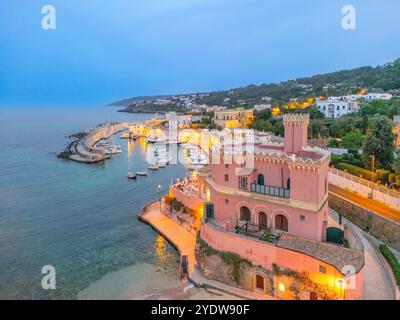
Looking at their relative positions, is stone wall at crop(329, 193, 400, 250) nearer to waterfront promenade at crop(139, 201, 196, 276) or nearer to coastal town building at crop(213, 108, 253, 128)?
waterfront promenade at crop(139, 201, 196, 276)

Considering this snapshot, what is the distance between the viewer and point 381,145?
2773 cm

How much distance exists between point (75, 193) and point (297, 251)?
91.5 ft

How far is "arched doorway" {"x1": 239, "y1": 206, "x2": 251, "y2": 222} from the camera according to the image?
2013cm

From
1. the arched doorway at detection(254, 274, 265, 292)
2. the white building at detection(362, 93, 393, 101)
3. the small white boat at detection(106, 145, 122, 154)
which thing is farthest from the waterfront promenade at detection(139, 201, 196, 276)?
the white building at detection(362, 93, 393, 101)

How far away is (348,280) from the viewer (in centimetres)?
1408

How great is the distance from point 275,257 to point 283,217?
9.26 ft

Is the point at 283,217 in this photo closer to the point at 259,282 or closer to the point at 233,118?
the point at 259,282

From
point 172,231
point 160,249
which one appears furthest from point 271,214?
point 172,231

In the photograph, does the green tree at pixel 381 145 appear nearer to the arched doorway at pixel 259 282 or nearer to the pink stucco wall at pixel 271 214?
the pink stucco wall at pixel 271 214
